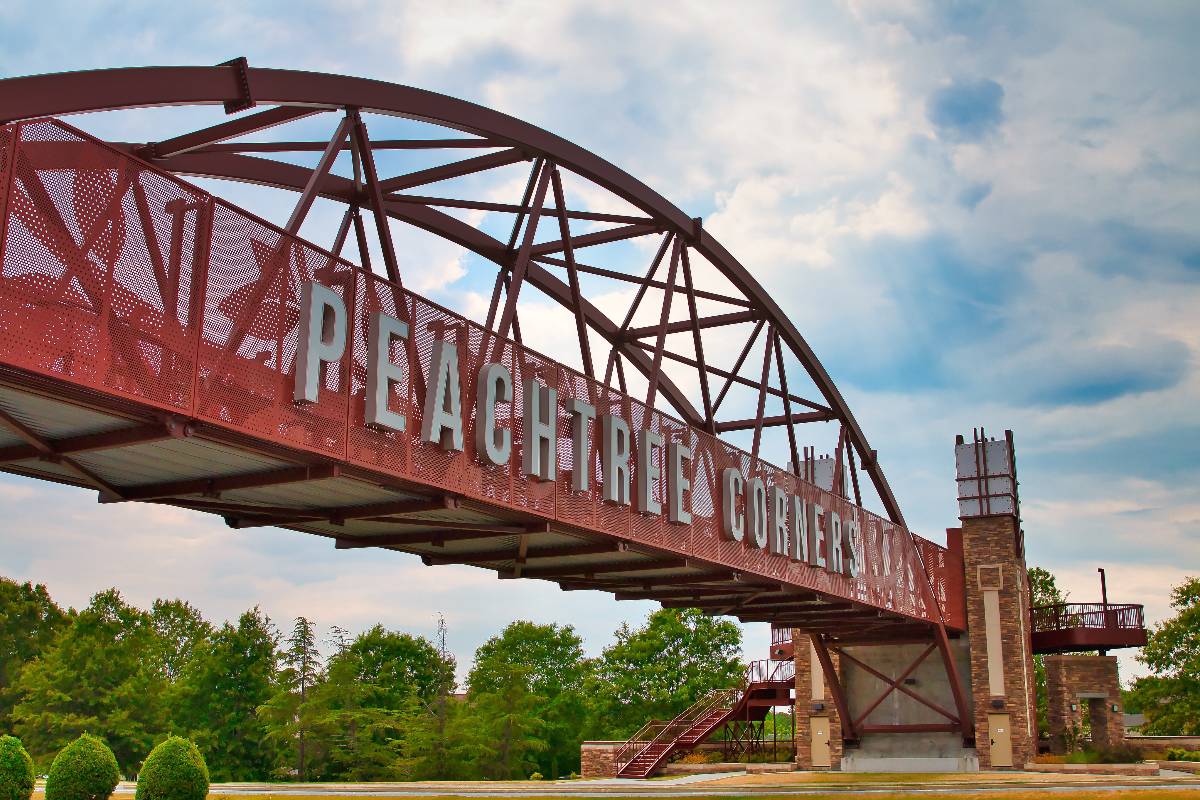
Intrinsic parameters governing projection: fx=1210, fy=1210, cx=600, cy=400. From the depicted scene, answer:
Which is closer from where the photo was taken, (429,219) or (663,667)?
(429,219)

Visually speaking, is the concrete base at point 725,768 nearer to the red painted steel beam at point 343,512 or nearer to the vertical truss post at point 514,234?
the vertical truss post at point 514,234

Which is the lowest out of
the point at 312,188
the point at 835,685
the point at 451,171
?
the point at 835,685

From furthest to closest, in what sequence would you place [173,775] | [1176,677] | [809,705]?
[1176,677] → [809,705] → [173,775]

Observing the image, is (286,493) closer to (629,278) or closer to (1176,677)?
(629,278)

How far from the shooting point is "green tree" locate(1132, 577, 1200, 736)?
65.0 m

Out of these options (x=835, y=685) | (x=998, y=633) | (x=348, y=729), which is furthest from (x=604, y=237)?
(x=348, y=729)

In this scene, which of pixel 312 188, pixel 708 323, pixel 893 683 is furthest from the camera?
pixel 893 683

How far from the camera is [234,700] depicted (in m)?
81.4

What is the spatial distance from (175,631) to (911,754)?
81.2m

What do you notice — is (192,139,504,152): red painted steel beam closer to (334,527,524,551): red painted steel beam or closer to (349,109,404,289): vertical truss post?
(349,109,404,289): vertical truss post

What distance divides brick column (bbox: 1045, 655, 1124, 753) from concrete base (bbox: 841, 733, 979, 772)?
551cm

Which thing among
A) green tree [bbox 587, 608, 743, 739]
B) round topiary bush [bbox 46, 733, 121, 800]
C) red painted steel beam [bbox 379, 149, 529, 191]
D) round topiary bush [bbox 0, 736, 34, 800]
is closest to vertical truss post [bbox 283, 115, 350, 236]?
red painted steel beam [bbox 379, 149, 529, 191]

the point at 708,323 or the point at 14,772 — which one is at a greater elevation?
the point at 708,323

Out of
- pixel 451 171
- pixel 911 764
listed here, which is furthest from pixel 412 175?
pixel 911 764
